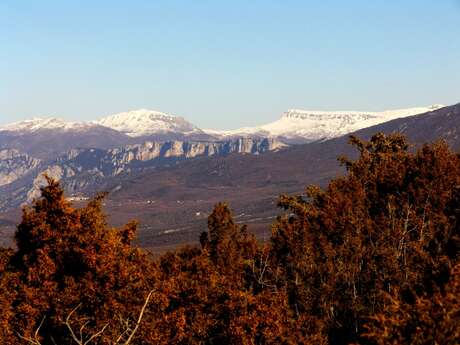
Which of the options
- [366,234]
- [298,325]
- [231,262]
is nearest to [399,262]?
[366,234]

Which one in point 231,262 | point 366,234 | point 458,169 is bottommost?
point 231,262

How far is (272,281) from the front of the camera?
4491 centimetres

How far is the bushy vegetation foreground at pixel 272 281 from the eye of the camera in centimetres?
2975

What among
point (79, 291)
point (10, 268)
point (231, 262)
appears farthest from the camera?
point (231, 262)

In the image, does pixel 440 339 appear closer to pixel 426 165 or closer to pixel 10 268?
pixel 10 268

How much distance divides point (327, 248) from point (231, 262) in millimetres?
18074

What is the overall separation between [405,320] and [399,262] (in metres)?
21.9

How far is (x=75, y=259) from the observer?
36906 mm

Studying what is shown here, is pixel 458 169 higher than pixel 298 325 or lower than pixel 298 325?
higher

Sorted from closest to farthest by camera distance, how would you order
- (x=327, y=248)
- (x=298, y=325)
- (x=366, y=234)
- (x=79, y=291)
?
(x=298, y=325) < (x=79, y=291) < (x=327, y=248) < (x=366, y=234)

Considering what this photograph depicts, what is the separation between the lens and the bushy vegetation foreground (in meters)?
29.8

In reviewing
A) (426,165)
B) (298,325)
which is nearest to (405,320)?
(298,325)

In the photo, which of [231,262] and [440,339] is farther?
[231,262]

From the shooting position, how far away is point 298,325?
102 feet
